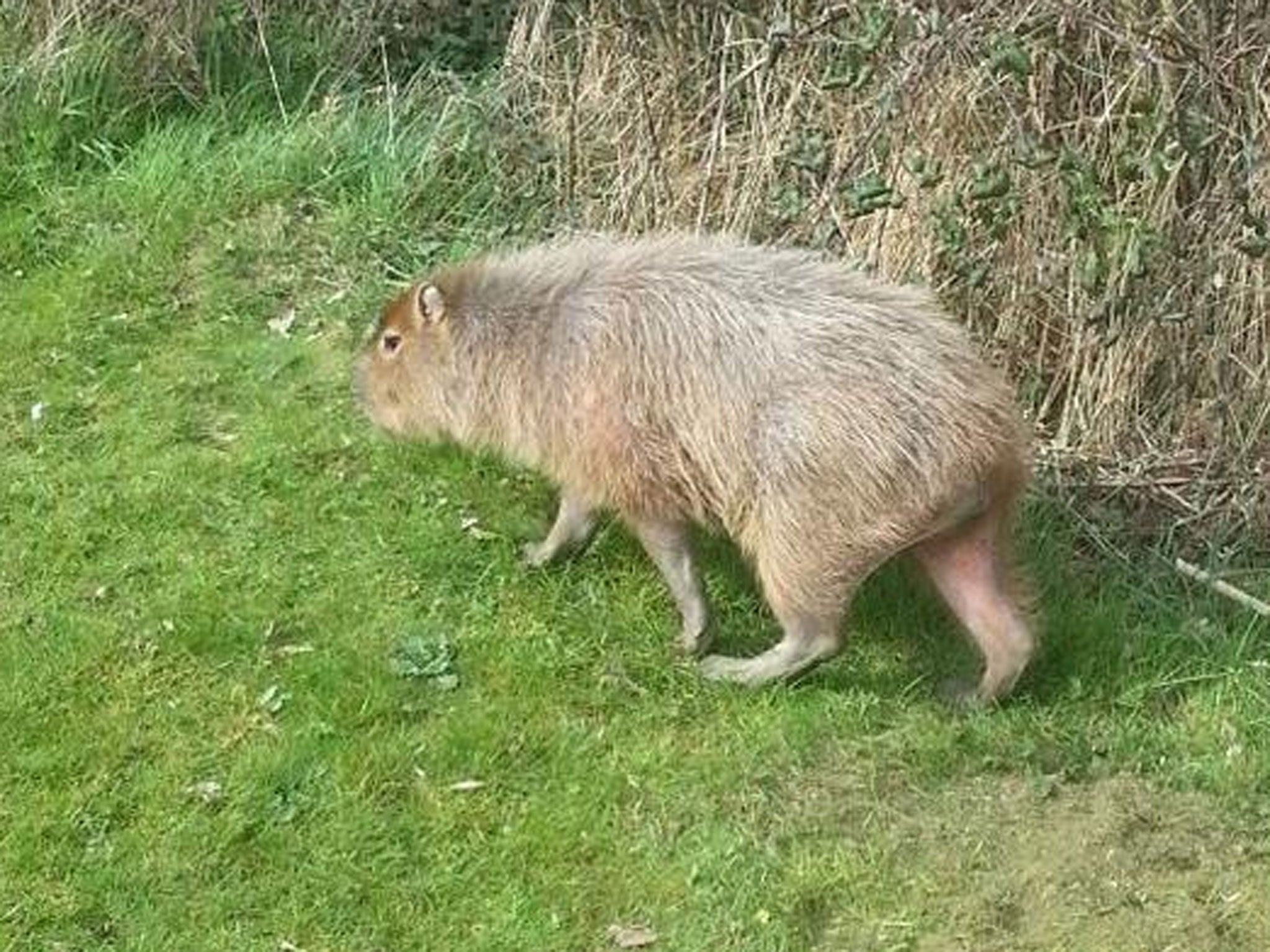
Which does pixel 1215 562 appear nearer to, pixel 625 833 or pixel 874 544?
pixel 874 544

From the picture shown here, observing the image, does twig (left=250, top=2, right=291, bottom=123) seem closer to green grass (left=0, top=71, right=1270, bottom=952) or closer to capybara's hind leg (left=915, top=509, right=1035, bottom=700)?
green grass (left=0, top=71, right=1270, bottom=952)

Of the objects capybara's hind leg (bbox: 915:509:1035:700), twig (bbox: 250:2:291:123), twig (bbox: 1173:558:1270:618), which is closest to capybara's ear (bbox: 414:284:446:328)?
capybara's hind leg (bbox: 915:509:1035:700)

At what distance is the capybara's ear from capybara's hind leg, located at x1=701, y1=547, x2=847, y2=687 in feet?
3.54

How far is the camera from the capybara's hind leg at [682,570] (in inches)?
214

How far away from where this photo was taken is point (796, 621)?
5.25m

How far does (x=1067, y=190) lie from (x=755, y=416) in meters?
1.25

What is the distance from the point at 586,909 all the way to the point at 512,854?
9.0 inches

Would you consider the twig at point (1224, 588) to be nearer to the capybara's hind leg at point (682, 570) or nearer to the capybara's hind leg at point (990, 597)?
the capybara's hind leg at point (990, 597)

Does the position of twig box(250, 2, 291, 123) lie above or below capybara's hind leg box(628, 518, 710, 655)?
above

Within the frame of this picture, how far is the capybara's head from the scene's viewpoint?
577cm

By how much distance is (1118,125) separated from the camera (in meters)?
5.88

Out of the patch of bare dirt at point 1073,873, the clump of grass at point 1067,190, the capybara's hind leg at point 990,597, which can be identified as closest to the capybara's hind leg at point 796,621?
the capybara's hind leg at point 990,597

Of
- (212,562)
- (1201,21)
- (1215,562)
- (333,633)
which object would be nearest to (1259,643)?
(1215,562)

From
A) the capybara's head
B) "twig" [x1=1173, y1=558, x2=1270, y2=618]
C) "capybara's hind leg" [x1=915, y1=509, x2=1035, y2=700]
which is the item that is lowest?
"twig" [x1=1173, y1=558, x2=1270, y2=618]
